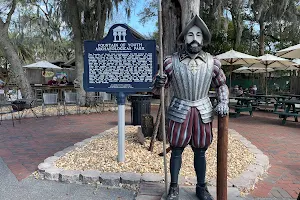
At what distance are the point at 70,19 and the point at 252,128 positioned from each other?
25.4 feet

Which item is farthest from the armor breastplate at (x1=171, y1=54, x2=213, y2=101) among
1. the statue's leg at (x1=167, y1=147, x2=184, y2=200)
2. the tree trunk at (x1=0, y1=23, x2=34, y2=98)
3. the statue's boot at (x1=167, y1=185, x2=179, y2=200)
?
the tree trunk at (x1=0, y1=23, x2=34, y2=98)

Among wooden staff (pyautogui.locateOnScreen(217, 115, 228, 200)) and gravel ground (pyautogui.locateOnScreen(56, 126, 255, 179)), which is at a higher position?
wooden staff (pyautogui.locateOnScreen(217, 115, 228, 200))

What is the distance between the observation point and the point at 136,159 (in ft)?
12.4

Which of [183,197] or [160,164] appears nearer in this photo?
[183,197]

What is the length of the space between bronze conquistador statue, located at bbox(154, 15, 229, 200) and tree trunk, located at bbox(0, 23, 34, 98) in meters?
9.32

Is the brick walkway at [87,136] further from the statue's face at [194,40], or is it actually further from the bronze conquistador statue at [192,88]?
the statue's face at [194,40]

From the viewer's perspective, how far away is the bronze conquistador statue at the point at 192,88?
2.41 metres

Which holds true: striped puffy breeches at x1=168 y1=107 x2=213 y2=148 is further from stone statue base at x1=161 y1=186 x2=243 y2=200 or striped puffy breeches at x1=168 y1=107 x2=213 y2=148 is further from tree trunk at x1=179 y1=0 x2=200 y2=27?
tree trunk at x1=179 y1=0 x2=200 y2=27

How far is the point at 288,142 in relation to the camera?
18.0ft

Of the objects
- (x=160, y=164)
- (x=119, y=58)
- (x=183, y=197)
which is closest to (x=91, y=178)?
(x=160, y=164)

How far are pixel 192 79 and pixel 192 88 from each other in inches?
3.2

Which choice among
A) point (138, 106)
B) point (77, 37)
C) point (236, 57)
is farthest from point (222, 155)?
point (77, 37)

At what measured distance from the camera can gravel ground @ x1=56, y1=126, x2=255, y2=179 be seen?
11.3 feet

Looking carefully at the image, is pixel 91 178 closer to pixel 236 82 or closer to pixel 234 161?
pixel 234 161
